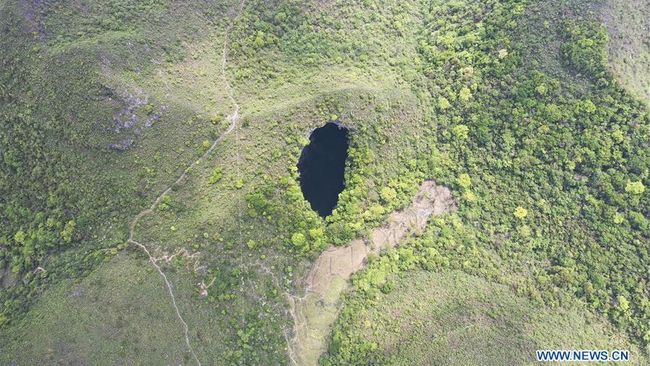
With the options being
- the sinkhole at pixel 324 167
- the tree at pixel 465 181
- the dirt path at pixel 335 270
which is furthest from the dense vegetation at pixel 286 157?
the sinkhole at pixel 324 167

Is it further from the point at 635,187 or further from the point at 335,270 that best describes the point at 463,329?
the point at 635,187

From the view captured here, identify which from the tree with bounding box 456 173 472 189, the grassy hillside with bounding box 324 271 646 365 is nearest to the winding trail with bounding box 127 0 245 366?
the grassy hillside with bounding box 324 271 646 365

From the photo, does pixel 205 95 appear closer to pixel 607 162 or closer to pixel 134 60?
pixel 134 60

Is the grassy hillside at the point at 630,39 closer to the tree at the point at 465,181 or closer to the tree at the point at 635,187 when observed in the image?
the tree at the point at 635,187

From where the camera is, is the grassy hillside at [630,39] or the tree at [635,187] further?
the grassy hillside at [630,39]

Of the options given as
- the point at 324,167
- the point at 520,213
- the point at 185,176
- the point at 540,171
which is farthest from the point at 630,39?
the point at 185,176

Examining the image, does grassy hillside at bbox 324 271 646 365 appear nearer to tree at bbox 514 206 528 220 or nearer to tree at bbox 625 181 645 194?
tree at bbox 514 206 528 220
